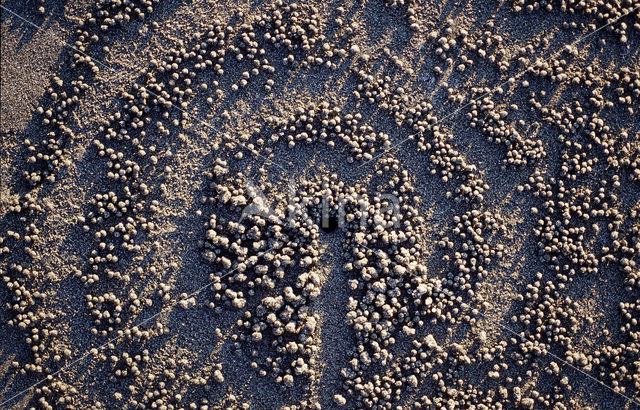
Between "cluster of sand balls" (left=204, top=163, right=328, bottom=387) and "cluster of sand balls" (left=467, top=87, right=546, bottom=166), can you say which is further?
"cluster of sand balls" (left=467, top=87, right=546, bottom=166)

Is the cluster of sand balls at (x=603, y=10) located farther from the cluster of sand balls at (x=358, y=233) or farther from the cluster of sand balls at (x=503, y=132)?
the cluster of sand balls at (x=503, y=132)

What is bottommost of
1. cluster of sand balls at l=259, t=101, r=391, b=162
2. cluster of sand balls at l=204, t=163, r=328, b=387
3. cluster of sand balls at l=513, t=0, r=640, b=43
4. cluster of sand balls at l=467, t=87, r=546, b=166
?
cluster of sand balls at l=204, t=163, r=328, b=387

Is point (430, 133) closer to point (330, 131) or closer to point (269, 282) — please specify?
point (330, 131)

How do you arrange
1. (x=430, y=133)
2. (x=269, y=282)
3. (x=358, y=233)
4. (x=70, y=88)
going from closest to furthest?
(x=269, y=282)
(x=358, y=233)
(x=70, y=88)
(x=430, y=133)

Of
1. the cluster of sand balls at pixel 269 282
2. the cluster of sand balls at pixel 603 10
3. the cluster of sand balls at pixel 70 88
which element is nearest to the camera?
the cluster of sand balls at pixel 269 282

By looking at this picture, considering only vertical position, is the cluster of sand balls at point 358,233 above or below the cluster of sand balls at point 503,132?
below

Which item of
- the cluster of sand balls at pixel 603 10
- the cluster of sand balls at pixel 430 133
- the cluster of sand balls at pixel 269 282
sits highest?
the cluster of sand balls at pixel 603 10

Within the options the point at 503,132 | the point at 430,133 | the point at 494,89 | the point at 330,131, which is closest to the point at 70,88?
the point at 330,131

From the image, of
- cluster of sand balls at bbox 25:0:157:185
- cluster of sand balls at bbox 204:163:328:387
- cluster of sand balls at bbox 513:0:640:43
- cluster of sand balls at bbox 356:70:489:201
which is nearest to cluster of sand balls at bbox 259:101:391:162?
cluster of sand balls at bbox 356:70:489:201

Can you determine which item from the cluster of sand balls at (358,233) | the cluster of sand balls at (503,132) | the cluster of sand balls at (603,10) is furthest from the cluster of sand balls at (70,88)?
the cluster of sand balls at (603,10)

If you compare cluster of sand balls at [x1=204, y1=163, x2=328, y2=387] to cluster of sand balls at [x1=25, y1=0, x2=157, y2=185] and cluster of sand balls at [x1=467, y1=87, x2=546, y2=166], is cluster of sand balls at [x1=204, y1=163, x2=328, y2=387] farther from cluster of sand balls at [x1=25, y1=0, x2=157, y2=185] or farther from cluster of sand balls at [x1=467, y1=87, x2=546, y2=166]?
cluster of sand balls at [x1=467, y1=87, x2=546, y2=166]

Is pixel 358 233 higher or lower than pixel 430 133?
lower
